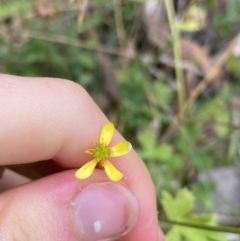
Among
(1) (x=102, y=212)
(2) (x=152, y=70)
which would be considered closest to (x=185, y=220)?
(1) (x=102, y=212)

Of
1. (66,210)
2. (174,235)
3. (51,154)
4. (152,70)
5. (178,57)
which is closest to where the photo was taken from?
(66,210)

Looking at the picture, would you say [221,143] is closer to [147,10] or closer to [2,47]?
[147,10]

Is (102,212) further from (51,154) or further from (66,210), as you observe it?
(51,154)

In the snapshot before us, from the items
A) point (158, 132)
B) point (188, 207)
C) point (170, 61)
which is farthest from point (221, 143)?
point (188, 207)

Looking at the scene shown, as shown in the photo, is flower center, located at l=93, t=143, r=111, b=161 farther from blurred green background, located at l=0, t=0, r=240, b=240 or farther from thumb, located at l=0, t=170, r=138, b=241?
blurred green background, located at l=0, t=0, r=240, b=240

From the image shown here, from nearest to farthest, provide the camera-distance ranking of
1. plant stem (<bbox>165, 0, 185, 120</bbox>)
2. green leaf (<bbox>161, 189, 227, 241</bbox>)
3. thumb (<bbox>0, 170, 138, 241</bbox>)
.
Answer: thumb (<bbox>0, 170, 138, 241</bbox>) < green leaf (<bbox>161, 189, 227, 241</bbox>) < plant stem (<bbox>165, 0, 185, 120</bbox>)

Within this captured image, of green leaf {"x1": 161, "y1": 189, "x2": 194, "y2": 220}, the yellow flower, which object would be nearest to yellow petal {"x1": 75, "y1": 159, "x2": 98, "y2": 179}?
the yellow flower

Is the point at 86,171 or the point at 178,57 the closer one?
the point at 86,171
